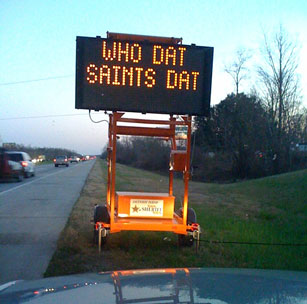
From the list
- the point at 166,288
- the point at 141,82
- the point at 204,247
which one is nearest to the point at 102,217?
the point at 204,247

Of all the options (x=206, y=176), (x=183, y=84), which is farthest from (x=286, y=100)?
(x=183, y=84)

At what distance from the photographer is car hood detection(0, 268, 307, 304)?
3.22 meters

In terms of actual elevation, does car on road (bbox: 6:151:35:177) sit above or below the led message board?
below

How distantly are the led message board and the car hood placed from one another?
171 inches

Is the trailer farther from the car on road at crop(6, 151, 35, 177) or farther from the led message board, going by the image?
the car on road at crop(6, 151, 35, 177)

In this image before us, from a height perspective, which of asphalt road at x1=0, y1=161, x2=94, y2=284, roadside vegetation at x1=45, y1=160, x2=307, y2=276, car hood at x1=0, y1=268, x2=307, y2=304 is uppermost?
car hood at x1=0, y1=268, x2=307, y2=304

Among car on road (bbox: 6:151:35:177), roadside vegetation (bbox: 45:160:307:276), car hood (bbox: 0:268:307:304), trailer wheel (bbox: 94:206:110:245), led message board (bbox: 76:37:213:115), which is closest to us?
car hood (bbox: 0:268:307:304)

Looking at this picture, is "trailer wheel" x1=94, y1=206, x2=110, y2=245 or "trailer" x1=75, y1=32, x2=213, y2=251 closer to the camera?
"trailer" x1=75, y1=32, x2=213, y2=251

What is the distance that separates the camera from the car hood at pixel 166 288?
322 cm

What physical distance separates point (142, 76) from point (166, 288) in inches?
201

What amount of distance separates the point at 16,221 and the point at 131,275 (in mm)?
9032

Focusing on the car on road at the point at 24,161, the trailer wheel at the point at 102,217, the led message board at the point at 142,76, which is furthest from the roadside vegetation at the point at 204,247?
the car on road at the point at 24,161

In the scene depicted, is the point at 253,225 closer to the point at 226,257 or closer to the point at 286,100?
the point at 226,257

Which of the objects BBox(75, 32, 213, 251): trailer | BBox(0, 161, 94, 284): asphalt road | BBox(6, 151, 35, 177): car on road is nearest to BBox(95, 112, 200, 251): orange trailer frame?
BBox(75, 32, 213, 251): trailer
